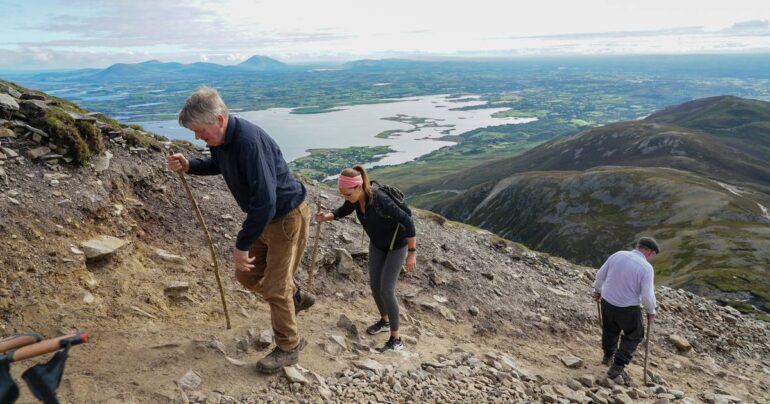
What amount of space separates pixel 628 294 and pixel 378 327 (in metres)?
5.25

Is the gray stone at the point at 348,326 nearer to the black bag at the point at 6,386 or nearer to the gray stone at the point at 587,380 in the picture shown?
the gray stone at the point at 587,380

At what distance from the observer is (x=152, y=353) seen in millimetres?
7066

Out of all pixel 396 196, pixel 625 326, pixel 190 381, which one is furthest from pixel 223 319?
pixel 625 326

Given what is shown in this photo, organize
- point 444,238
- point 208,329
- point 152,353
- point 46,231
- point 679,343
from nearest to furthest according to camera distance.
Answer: point 152,353
point 208,329
point 46,231
point 679,343
point 444,238


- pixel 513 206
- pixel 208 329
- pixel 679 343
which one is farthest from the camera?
pixel 513 206

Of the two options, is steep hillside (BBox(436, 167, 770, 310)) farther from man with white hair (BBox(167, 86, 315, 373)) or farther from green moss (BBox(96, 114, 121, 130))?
green moss (BBox(96, 114, 121, 130))

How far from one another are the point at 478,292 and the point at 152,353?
984 centimetres

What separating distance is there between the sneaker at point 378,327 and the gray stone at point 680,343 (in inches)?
394

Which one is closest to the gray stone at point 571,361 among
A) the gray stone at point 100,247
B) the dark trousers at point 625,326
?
the dark trousers at point 625,326

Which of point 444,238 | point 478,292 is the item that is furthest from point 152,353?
point 444,238

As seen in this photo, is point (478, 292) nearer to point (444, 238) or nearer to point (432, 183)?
point (444, 238)

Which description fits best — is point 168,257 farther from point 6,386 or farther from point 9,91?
point 9,91

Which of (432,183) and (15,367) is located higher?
(15,367)

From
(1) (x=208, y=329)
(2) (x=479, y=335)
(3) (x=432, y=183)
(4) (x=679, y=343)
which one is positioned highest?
(1) (x=208, y=329)
